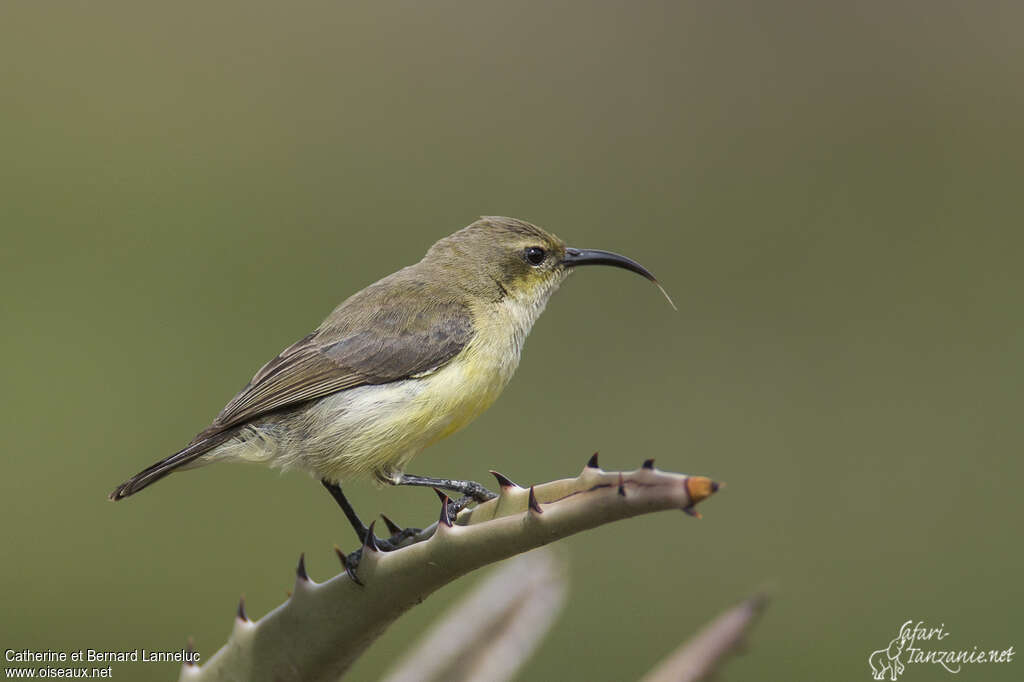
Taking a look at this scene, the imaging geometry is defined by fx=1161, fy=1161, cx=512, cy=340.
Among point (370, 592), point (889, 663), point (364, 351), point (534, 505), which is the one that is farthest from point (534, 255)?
point (534, 505)

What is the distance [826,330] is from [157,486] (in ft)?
16.1

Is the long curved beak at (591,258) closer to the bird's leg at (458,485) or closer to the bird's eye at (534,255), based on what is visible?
the bird's eye at (534,255)

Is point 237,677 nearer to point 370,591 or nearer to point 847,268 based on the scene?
point 370,591

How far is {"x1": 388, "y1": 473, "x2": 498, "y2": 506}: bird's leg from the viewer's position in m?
3.41

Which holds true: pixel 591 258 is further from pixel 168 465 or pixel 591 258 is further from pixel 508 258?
pixel 168 465

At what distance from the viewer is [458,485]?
359cm

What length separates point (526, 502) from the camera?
7.10 feet

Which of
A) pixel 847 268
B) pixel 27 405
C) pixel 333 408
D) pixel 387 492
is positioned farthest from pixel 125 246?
pixel 847 268

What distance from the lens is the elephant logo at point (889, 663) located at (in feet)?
11.1

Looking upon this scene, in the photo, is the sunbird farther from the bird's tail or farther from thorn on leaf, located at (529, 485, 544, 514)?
thorn on leaf, located at (529, 485, 544, 514)

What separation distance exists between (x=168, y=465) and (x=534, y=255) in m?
1.62

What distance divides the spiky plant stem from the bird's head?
2.01m

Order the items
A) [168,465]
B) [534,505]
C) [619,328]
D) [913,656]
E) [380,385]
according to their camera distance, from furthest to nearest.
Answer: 1. [619,328]
2. [380,385]
3. [913,656]
4. [168,465]
5. [534,505]

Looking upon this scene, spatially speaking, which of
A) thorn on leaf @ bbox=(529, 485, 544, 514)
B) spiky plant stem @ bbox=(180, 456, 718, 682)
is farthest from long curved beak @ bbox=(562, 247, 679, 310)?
thorn on leaf @ bbox=(529, 485, 544, 514)
